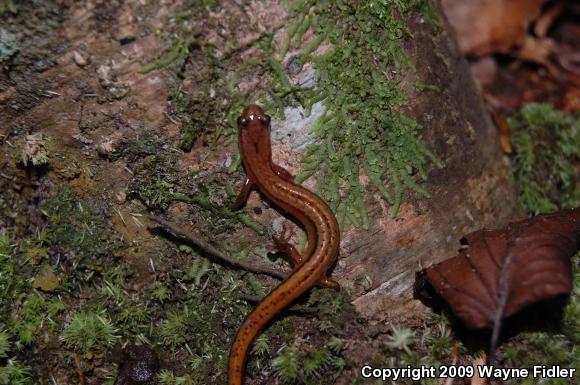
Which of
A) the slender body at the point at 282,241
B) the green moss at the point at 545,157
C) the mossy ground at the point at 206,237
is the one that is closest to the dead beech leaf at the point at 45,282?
the mossy ground at the point at 206,237

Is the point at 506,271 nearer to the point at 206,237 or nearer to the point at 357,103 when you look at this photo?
the point at 357,103

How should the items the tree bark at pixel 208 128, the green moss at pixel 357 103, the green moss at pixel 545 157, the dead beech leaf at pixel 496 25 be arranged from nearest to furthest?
the tree bark at pixel 208 128 < the green moss at pixel 357 103 < the green moss at pixel 545 157 < the dead beech leaf at pixel 496 25

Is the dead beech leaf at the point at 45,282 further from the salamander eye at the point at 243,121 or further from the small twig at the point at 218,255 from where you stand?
the salamander eye at the point at 243,121

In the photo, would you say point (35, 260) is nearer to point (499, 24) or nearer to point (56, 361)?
point (56, 361)

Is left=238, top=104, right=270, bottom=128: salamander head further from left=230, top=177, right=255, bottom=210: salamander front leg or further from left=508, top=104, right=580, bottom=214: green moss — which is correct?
left=508, top=104, right=580, bottom=214: green moss

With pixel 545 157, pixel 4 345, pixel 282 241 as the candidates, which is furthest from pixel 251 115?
pixel 545 157

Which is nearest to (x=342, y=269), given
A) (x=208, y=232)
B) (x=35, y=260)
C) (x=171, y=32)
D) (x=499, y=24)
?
(x=208, y=232)
